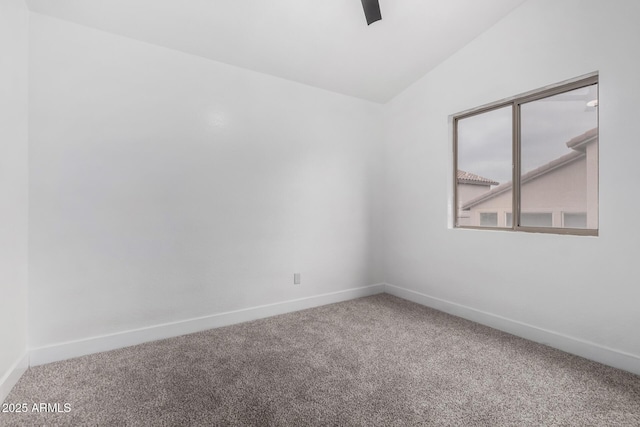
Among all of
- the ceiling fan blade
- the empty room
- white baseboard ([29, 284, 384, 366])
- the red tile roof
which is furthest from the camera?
the red tile roof

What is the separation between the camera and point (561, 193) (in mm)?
2441

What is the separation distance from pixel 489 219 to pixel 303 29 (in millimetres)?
2468

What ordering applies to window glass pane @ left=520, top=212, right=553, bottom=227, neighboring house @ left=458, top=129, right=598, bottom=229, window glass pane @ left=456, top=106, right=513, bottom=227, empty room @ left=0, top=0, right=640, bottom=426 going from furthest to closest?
window glass pane @ left=456, top=106, right=513, bottom=227, window glass pane @ left=520, top=212, right=553, bottom=227, neighboring house @ left=458, top=129, right=598, bottom=229, empty room @ left=0, top=0, right=640, bottom=426

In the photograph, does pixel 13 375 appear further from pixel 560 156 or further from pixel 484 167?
pixel 560 156

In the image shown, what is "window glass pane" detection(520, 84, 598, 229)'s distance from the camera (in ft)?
7.48

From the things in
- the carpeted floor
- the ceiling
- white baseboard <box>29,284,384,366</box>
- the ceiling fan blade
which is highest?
the ceiling

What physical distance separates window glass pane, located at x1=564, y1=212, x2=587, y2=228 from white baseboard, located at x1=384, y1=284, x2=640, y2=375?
0.85m

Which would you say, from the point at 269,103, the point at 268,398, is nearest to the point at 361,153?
the point at 269,103

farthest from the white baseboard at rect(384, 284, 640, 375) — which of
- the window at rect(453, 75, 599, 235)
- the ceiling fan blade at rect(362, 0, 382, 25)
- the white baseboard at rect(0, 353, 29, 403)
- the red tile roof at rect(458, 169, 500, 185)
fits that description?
the white baseboard at rect(0, 353, 29, 403)

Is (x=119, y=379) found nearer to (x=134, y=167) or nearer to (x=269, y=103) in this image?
(x=134, y=167)

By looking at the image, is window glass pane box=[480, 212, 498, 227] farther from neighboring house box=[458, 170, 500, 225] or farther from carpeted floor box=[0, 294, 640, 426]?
carpeted floor box=[0, 294, 640, 426]

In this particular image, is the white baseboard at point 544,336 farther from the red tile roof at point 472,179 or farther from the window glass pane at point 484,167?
the red tile roof at point 472,179

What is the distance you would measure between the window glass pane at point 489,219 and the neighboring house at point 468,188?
0.47 feet

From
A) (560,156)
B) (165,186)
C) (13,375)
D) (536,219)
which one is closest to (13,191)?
(165,186)
